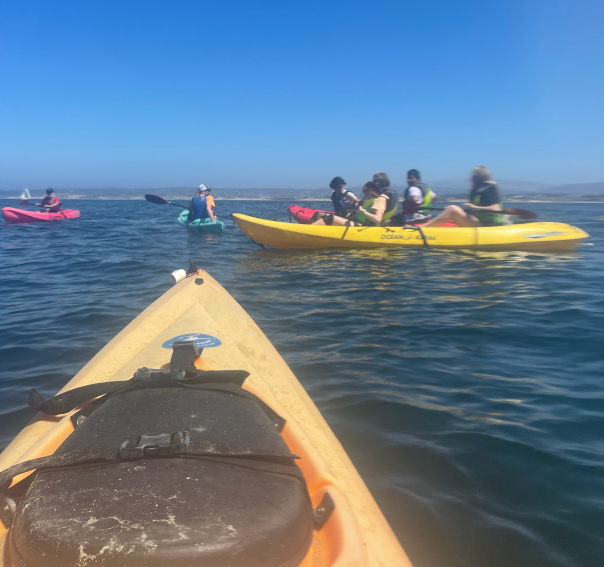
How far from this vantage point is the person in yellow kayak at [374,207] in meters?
9.18

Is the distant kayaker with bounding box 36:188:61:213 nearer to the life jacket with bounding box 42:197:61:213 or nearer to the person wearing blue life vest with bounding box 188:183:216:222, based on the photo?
the life jacket with bounding box 42:197:61:213

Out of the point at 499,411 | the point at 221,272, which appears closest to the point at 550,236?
the point at 221,272

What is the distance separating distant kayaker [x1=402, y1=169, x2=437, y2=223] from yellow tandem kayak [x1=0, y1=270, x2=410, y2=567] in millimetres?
8516

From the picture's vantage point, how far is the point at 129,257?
905 centimetres

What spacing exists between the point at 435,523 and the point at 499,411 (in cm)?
110

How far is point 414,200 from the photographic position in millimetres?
9711

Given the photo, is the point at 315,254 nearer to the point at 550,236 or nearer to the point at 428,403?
the point at 550,236

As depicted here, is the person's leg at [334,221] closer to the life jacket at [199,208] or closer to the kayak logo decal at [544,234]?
the kayak logo decal at [544,234]

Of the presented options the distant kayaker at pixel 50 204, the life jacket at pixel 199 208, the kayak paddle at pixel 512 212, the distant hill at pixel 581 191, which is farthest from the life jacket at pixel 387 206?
the distant hill at pixel 581 191

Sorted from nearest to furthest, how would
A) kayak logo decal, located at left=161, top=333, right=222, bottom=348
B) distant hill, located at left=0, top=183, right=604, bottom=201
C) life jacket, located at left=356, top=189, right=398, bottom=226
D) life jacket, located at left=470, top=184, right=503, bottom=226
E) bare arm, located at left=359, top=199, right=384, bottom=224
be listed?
kayak logo decal, located at left=161, top=333, right=222, bottom=348, life jacket, located at left=470, top=184, right=503, bottom=226, bare arm, located at left=359, top=199, right=384, bottom=224, life jacket, located at left=356, top=189, right=398, bottom=226, distant hill, located at left=0, top=183, right=604, bottom=201

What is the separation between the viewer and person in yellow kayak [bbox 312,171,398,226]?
→ 30.1ft

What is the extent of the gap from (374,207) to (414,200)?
3.74 feet

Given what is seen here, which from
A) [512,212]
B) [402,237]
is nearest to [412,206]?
[402,237]

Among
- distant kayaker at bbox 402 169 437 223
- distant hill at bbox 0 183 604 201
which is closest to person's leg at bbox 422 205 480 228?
distant kayaker at bbox 402 169 437 223
